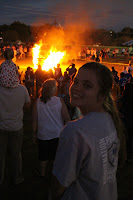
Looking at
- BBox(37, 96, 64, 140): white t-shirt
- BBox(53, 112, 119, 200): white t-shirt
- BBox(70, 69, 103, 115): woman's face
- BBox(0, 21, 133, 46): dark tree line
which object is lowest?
BBox(37, 96, 64, 140): white t-shirt

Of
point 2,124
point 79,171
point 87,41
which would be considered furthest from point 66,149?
point 87,41

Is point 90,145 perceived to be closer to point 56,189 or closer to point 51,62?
point 56,189

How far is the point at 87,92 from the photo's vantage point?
1468 millimetres

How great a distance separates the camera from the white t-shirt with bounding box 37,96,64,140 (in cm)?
381

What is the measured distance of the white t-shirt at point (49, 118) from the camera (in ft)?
12.5

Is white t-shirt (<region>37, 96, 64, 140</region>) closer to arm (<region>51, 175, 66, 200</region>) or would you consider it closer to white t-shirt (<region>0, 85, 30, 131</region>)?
white t-shirt (<region>0, 85, 30, 131</region>)

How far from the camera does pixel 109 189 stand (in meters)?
1.50

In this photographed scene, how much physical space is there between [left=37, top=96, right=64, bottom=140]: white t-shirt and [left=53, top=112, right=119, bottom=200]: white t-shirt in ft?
7.73

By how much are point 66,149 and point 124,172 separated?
382 cm

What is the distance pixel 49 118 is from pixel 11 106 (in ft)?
2.28

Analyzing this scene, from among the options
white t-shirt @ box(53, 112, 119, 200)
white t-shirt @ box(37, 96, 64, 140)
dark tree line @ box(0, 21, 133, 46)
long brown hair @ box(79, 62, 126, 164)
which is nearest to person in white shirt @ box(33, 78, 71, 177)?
white t-shirt @ box(37, 96, 64, 140)

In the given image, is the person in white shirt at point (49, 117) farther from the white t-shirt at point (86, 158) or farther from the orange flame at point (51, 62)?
the orange flame at point (51, 62)

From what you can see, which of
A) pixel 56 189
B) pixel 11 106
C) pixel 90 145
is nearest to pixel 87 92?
pixel 90 145

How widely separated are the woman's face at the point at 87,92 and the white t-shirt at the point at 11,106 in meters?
2.14
